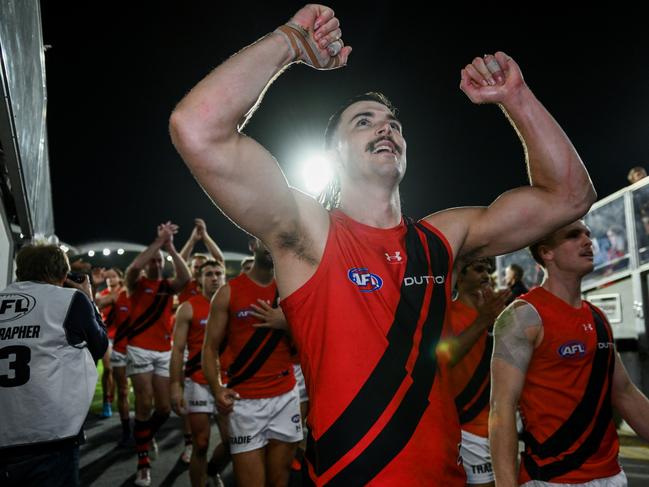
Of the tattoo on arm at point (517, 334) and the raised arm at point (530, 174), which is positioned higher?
the raised arm at point (530, 174)

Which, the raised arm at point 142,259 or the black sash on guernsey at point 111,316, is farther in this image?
the black sash on guernsey at point 111,316

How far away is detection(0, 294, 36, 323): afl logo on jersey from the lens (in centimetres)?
332

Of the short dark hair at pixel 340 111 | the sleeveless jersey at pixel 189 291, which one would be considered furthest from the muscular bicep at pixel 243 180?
the sleeveless jersey at pixel 189 291

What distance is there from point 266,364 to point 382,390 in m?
3.30

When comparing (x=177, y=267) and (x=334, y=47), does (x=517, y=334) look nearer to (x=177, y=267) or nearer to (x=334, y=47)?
(x=334, y=47)

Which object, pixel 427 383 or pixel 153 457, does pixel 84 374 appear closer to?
pixel 427 383

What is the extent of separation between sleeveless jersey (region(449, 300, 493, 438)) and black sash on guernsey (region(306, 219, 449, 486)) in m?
2.42

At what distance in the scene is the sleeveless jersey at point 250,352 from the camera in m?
4.95

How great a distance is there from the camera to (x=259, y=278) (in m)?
5.16

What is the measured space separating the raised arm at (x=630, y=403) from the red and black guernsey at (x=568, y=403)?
10cm

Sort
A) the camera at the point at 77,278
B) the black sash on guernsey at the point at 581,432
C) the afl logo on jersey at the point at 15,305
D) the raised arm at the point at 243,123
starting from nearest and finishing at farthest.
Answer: the raised arm at the point at 243,123 → the black sash on guernsey at the point at 581,432 → the afl logo on jersey at the point at 15,305 → the camera at the point at 77,278

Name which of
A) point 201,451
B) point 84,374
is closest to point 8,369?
point 84,374

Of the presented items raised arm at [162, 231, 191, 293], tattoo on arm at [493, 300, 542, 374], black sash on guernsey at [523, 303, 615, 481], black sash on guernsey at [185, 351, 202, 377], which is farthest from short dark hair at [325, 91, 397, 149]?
raised arm at [162, 231, 191, 293]

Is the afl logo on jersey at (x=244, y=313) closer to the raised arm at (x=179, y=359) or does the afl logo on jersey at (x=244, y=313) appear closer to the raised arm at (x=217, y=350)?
the raised arm at (x=217, y=350)
